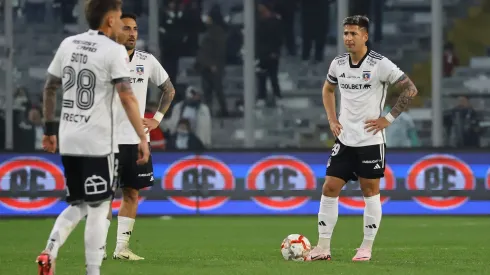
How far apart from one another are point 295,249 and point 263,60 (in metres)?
11.8

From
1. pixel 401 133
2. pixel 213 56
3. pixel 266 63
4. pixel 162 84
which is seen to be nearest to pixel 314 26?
pixel 266 63

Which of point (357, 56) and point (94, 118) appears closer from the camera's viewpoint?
point (94, 118)

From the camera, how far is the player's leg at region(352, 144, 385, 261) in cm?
1073

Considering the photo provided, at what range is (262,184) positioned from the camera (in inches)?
726

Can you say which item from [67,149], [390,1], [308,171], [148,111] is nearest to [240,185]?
[308,171]

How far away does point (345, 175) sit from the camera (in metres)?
10.8

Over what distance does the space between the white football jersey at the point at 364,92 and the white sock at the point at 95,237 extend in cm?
322

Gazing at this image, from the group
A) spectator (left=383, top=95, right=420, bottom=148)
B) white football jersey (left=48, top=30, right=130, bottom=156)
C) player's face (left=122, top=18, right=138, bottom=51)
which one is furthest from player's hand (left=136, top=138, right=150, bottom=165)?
spectator (left=383, top=95, right=420, bottom=148)

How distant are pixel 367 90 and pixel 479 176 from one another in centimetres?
802

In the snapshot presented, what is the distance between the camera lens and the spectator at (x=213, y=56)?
22.2m

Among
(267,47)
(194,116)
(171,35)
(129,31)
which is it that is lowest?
(194,116)

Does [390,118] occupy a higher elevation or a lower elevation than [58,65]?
lower

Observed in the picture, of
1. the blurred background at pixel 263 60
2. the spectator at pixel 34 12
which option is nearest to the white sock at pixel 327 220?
the blurred background at pixel 263 60

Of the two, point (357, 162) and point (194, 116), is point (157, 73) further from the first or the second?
point (194, 116)
